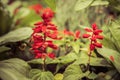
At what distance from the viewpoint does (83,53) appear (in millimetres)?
2004

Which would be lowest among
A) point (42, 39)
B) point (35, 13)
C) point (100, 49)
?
point (35, 13)

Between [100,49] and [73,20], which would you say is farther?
[73,20]

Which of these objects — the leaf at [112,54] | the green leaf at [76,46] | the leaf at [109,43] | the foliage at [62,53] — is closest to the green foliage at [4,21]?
the foliage at [62,53]

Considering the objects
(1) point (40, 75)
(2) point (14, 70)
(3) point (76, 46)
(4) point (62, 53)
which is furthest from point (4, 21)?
(1) point (40, 75)

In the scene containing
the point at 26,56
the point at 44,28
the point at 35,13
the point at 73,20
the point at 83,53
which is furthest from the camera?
the point at 35,13

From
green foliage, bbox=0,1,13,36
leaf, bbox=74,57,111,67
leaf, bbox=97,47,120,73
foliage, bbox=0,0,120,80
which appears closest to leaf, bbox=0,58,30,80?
foliage, bbox=0,0,120,80

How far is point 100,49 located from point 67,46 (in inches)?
16.8

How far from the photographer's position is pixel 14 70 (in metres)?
1.76

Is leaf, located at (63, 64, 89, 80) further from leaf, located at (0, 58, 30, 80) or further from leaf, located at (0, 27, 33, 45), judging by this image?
leaf, located at (0, 27, 33, 45)

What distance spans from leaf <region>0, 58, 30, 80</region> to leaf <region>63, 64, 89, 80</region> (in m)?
0.25

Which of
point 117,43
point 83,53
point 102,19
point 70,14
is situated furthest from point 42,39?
point 70,14

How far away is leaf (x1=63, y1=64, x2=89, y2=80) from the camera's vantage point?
169cm

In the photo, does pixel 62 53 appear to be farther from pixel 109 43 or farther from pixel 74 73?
pixel 74 73

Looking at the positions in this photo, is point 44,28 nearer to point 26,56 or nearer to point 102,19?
point 26,56
